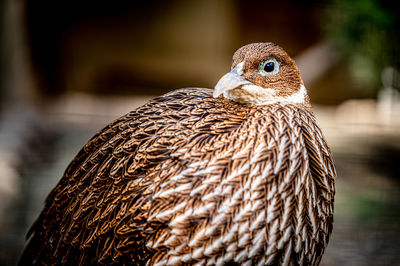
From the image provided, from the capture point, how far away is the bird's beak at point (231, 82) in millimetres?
1480

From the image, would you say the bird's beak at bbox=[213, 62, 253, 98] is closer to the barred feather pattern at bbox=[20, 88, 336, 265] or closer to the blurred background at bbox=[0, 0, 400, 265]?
the barred feather pattern at bbox=[20, 88, 336, 265]

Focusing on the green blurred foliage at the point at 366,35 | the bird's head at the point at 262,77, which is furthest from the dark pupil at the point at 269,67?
the green blurred foliage at the point at 366,35

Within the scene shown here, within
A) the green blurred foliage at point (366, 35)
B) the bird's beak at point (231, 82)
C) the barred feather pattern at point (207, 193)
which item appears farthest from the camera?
the green blurred foliage at point (366, 35)

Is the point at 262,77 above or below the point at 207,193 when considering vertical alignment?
above

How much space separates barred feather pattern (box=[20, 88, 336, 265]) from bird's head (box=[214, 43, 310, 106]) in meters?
0.04

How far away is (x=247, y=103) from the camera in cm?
159

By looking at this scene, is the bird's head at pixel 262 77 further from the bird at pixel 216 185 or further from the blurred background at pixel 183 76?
the blurred background at pixel 183 76

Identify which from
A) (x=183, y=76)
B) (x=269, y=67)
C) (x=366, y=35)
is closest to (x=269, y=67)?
(x=269, y=67)

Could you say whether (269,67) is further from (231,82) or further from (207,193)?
(207,193)

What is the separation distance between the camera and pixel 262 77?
1.56m

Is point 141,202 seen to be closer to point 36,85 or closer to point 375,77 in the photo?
point 375,77

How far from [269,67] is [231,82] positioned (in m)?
0.18

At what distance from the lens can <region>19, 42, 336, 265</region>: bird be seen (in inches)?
54.1

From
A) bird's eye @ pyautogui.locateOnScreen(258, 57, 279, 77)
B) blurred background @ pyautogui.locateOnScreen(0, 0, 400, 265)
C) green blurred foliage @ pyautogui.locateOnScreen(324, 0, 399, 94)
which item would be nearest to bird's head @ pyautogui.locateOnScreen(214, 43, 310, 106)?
bird's eye @ pyautogui.locateOnScreen(258, 57, 279, 77)
